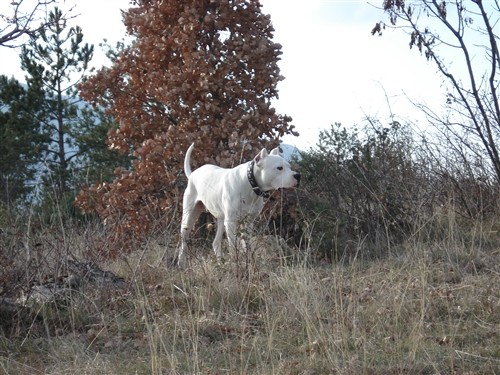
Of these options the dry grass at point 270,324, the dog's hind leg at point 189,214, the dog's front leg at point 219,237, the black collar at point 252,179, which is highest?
the black collar at point 252,179

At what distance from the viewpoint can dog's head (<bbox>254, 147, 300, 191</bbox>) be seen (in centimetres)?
673

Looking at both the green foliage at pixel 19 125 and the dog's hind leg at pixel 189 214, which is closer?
the dog's hind leg at pixel 189 214

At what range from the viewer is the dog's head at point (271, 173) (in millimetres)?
6727

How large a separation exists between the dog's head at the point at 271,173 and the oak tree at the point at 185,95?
1565 millimetres

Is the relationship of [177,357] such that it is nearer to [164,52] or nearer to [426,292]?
[426,292]

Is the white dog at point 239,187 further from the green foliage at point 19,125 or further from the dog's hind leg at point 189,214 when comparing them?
the green foliage at point 19,125

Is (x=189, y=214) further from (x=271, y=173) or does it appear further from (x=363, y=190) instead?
(x=363, y=190)

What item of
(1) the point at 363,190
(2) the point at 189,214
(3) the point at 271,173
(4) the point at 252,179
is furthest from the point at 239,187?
(1) the point at 363,190

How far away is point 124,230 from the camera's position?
28.9ft

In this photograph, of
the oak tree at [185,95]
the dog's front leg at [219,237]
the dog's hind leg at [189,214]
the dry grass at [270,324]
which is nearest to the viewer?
the dry grass at [270,324]

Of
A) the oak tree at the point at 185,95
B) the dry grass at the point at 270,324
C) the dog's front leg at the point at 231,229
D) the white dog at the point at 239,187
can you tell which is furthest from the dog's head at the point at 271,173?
the oak tree at the point at 185,95

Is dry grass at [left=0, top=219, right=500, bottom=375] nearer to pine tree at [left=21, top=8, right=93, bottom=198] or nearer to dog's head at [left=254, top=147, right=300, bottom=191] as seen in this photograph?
dog's head at [left=254, top=147, right=300, bottom=191]

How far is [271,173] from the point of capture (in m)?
6.71

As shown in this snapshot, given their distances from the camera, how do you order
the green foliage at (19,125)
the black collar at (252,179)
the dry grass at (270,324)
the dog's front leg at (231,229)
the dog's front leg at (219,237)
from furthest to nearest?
the green foliage at (19,125) < the dog's front leg at (219,237) < the black collar at (252,179) < the dog's front leg at (231,229) < the dry grass at (270,324)
